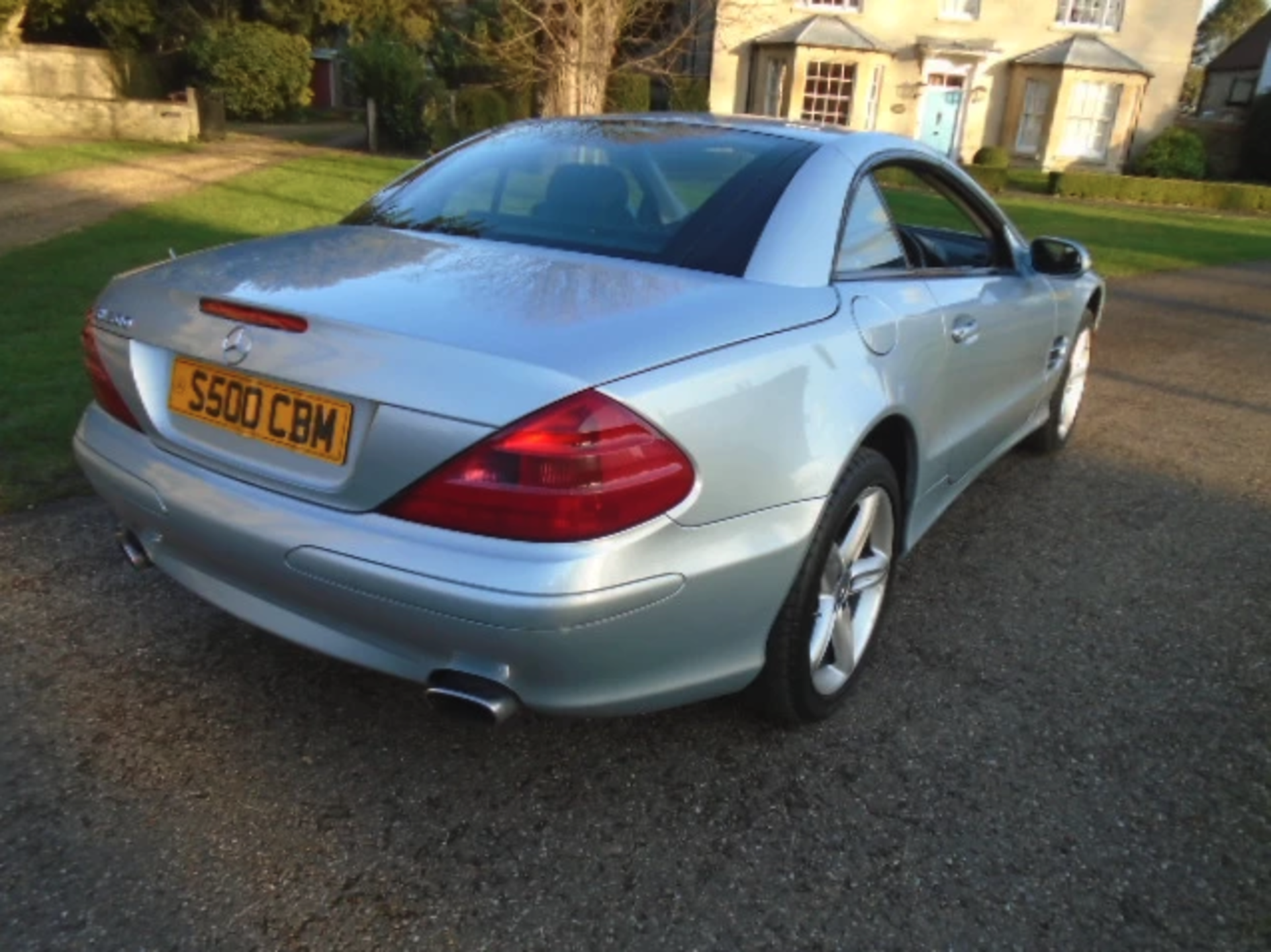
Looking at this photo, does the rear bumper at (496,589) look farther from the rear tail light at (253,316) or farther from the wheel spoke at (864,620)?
the wheel spoke at (864,620)

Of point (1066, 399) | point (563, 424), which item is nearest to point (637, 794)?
point (563, 424)

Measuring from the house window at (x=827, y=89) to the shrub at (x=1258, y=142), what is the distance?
12.0 meters

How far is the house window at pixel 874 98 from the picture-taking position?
2777cm

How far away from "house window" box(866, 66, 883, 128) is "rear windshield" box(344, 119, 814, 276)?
86.9 ft

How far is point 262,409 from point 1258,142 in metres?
34.4

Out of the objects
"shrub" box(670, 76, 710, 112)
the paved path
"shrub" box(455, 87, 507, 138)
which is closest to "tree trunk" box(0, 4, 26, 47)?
the paved path

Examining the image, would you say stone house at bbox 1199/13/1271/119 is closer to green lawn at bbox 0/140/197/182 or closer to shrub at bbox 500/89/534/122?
shrub at bbox 500/89/534/122

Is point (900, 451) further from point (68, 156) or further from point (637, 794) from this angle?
point (68, 156)

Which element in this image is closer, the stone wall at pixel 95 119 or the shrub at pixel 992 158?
the stone wall at pixel 95 119

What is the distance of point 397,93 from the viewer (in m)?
25.8

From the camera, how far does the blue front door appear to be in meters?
28.7

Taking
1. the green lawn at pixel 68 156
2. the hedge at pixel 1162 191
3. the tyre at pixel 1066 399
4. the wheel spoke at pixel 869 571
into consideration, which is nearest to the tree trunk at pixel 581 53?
the green lawn at pixel 68 156

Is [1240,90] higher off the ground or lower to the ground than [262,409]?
higher

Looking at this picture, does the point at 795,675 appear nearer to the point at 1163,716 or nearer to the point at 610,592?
the point at 610,592
